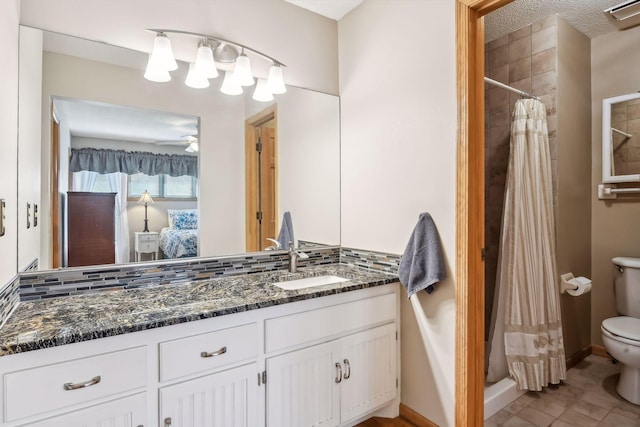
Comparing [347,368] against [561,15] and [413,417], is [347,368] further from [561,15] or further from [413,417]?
[561,15]

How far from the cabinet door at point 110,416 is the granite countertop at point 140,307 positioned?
9.3 inches

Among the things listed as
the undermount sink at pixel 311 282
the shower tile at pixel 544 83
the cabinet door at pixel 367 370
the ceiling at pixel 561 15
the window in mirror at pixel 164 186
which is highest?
the ceiling at pixel 561 15

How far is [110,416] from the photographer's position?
3.68 ft

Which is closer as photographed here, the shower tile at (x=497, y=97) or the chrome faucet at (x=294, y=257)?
the chrome faucet at (x=294, y=257)

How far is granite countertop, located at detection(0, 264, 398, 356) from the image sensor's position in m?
1.07

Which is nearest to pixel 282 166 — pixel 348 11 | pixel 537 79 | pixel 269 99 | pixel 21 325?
pixel 269 99

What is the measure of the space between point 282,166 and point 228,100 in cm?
51

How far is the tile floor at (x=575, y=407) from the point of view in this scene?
6.27 feet

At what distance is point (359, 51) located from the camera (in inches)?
87.4

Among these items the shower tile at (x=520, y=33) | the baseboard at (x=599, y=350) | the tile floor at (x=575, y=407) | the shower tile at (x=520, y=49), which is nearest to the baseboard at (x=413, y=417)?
the tile floor at (x=575, y=407)

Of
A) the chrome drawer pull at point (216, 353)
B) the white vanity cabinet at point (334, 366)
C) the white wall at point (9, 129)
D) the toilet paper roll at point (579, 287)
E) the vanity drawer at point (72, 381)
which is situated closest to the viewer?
the vanity drawer at point (72, 381)

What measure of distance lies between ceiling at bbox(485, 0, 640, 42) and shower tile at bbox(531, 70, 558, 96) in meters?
0.40

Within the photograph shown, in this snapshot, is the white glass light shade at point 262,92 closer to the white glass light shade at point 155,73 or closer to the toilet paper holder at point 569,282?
the white glass light shade at point 155,73

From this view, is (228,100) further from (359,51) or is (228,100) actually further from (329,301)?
(329,301)
